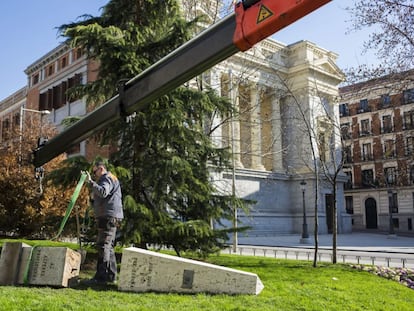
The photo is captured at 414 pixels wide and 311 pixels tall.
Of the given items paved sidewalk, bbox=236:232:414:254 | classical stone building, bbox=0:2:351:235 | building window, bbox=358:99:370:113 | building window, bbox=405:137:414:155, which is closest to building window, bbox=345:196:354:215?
building window, bbox=358:99:370:113

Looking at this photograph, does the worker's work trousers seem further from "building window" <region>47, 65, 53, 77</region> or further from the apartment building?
the apartment building

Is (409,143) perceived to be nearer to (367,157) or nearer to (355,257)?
(355,257)

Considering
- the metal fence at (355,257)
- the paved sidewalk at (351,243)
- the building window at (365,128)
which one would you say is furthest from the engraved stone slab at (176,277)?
the building window at (365,128)

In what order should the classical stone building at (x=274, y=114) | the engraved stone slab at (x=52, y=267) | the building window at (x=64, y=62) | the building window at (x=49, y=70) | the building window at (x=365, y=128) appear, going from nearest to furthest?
the engraved stone slab at (x=52, y=267), the classical stone building at (x=274, y=114), the building window at (x=64, y=62), the building window at (x=49, y=70), the building window at (x=365, y=128)

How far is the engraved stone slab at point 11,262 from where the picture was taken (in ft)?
23.2

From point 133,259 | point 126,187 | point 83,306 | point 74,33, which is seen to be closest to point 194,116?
point 126,187

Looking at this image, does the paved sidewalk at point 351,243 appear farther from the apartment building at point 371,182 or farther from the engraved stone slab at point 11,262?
the engraved stone slab at point 11,262

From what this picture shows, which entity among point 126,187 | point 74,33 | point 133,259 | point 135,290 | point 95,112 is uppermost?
point 74,33

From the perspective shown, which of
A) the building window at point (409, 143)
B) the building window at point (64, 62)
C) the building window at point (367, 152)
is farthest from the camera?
the building window at point (367, 152)

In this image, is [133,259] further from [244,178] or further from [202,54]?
[244,178]

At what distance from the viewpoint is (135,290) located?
22.7 feet

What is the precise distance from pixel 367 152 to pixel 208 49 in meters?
56.4

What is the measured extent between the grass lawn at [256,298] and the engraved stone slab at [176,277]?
0.78 feet

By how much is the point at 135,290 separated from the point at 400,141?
1259 centimetres
